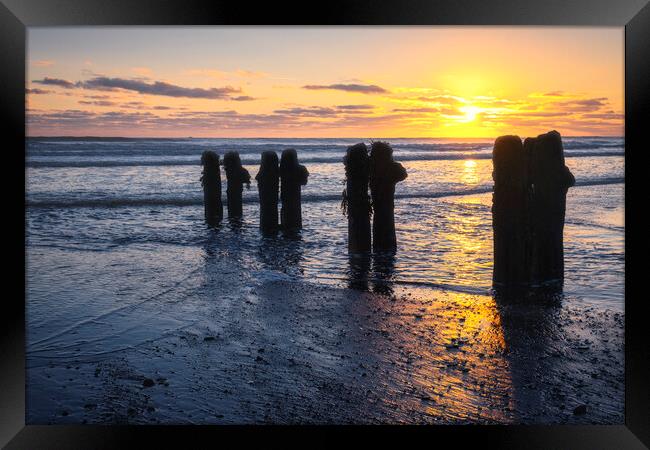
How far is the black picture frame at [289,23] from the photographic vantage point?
16.2 ft

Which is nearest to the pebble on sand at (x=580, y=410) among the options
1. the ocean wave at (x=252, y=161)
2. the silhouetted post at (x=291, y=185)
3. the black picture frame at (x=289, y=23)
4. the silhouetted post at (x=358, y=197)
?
the black picture frame at (x=289, y=23)

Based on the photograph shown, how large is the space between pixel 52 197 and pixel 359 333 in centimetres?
1362

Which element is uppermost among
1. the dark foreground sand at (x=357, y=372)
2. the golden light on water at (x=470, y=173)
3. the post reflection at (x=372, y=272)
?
the golden light on water at (x=470, y=173)

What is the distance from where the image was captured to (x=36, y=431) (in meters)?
4.79

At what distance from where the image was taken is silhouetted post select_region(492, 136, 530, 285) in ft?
22.5

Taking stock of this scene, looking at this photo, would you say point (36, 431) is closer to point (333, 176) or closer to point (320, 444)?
point (320, 444)

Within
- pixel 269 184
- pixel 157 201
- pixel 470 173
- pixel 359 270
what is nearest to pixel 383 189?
pixel 359 270

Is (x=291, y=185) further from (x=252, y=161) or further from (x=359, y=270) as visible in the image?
(x=252, y=161)

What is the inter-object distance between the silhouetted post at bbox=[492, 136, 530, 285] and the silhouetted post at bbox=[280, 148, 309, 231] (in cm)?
421

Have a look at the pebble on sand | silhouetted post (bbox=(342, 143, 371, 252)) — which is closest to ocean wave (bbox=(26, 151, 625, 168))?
silhouetted post (bbox=(342, 143, 371, 252))

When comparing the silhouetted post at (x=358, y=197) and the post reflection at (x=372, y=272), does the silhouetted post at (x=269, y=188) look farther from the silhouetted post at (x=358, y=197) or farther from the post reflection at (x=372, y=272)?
the post reflection at (x=372, y=272)

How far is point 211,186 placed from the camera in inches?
497

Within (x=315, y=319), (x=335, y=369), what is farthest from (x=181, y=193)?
(x=335, y=369)

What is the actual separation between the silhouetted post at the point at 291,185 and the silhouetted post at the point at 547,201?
174 inches
